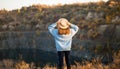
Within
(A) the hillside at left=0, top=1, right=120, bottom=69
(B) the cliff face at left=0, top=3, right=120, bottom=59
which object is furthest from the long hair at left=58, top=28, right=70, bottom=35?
(B) the cliff face at left=0, top=3, right=120, bottom=59

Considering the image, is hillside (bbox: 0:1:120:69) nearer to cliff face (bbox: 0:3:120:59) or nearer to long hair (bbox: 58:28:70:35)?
cliff face (bbox: 0:3:120:59)

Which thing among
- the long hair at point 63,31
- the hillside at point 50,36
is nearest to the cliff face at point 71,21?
the hillside at point 50,36

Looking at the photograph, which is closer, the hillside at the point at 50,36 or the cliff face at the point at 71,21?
the hillside at the point at 50,36

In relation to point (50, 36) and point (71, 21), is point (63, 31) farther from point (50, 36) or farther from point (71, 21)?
point (71, 21)

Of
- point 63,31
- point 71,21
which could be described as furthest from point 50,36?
point 63,31

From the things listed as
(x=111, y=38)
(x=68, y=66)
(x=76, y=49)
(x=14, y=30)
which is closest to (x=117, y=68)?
(x=68, y=66)

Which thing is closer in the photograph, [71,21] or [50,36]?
[50,36]

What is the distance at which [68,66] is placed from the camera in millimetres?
11617

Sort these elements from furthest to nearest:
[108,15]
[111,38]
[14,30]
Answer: [14,30] < [108,15] < [111,38]

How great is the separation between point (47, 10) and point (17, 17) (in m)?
4.54

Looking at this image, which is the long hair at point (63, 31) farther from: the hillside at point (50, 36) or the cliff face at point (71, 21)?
the cliff face at point (71, 21)

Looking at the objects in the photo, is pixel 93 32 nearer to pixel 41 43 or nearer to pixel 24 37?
pixel 41 43

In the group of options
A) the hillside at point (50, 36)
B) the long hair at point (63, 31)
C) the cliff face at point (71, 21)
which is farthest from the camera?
the cliff face at point (71, 21)

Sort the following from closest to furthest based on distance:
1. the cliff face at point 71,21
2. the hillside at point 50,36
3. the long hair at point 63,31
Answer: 1. the long hair at point 63,31
2. the hillside at point 50,36
3. the cliff face at point 71,21
